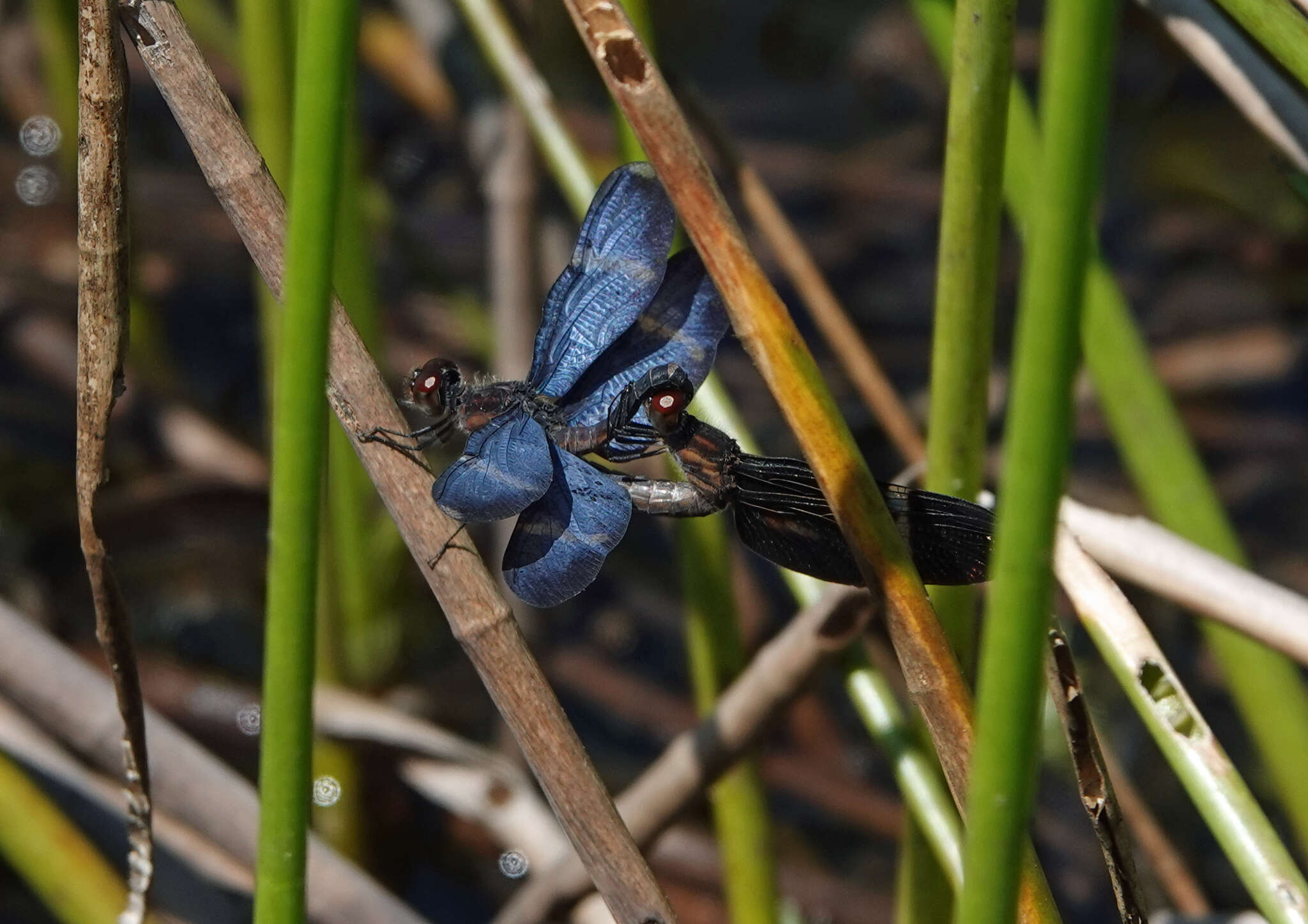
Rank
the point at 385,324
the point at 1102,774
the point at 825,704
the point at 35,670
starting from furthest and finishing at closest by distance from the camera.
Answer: the point at 385,324, the point at 825,704, the point at 35,670, the point at 1102,774

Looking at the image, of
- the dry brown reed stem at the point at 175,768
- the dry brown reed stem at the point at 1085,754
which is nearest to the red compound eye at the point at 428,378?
the dry brown reed stem at the point at 175,768

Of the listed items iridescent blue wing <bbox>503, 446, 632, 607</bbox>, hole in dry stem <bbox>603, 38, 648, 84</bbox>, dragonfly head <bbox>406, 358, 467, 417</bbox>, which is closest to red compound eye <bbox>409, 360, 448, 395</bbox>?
dragonfly head <bbox>406, 358, 467, 417</bbox>

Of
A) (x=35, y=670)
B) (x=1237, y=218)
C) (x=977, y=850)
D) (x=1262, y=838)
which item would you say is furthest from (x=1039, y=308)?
(x=1237, y=218)

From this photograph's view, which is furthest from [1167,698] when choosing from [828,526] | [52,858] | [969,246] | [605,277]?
[52,858]

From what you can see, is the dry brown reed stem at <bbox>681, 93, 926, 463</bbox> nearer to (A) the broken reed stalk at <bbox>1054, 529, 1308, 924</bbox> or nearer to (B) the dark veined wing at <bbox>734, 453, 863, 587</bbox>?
(B) the dark veined wing at <bbox>734, 453, 863, 587</bbox>

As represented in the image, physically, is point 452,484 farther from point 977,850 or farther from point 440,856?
point 440,856

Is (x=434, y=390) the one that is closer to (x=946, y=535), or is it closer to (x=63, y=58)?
(x=946, y=535)

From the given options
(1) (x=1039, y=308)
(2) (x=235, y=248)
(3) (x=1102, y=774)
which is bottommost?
(3) (x=1102, y=774)
